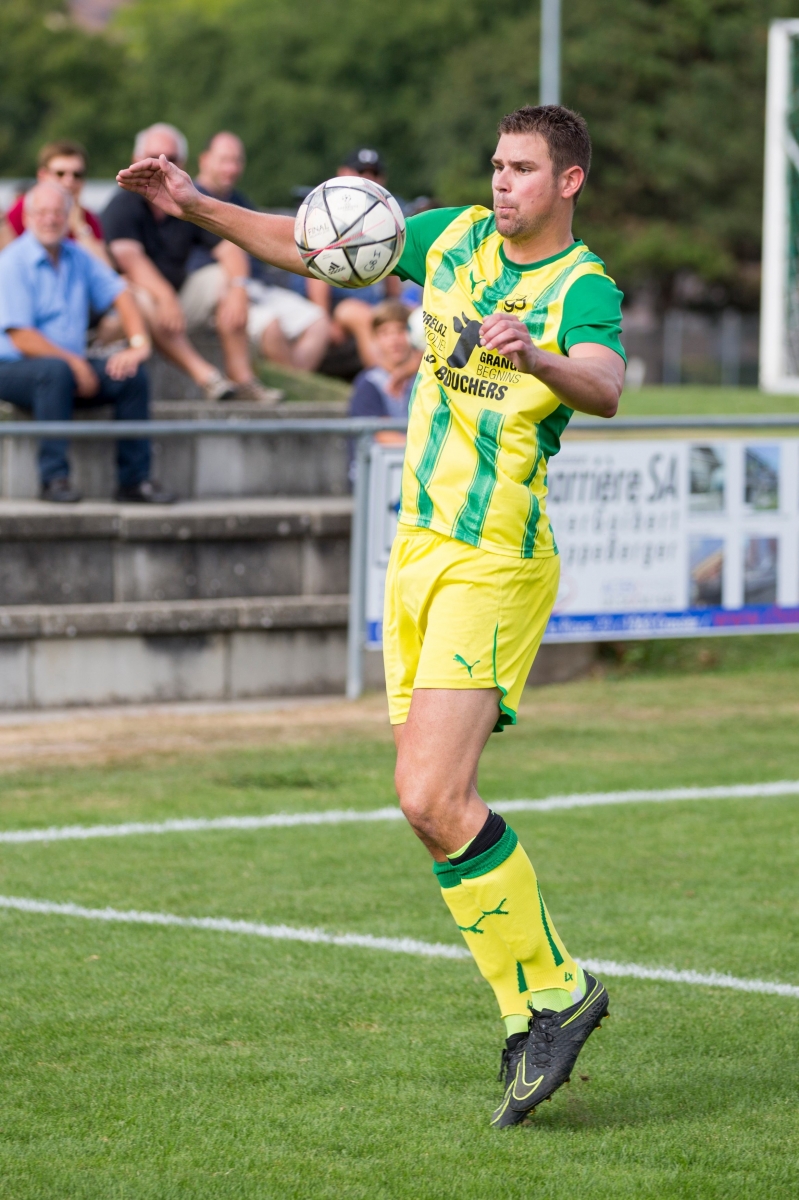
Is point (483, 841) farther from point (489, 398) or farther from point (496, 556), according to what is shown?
point (489, 398)

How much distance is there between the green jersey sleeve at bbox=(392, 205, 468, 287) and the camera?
438cm

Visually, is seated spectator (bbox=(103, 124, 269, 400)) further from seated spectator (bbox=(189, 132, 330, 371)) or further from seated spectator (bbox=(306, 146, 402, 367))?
seated spectator (bbox=(306, 146, 402, 367))

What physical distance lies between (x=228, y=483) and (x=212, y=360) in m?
2.01

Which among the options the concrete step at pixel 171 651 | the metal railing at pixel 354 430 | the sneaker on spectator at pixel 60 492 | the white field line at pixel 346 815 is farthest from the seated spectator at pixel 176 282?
the white field line at pixel 346 815

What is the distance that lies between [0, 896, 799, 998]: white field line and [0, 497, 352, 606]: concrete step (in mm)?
3914

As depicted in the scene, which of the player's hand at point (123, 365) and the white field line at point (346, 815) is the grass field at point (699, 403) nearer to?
the player's hand at point (123, 365)

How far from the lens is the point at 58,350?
32.8ft

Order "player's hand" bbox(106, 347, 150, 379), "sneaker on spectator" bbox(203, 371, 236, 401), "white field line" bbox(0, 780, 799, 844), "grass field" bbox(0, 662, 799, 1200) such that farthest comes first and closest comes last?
"sneaker on spectator" bbox(203, 371, 236, 401) → "player's hand" bbox(106, 347, 150, 379) → "white field line" bbox(0, 780, 799, 844) → "grass field" bbox(0, 662, 799, 1200)

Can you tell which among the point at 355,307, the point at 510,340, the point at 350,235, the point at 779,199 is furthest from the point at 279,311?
the point at 779,199

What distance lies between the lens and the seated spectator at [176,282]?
11.2 metres

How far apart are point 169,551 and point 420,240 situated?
5926 mm

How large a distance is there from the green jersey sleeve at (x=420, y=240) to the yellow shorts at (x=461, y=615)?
68cm

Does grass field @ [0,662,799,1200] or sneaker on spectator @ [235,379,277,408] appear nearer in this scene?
grass field @ [0,662,799,1200]

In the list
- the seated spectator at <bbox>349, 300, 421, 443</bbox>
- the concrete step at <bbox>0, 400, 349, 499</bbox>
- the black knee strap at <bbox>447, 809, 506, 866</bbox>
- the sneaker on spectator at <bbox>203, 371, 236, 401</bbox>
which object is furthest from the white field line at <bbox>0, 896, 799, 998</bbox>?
the sneaker on spectator at <bbox>203, 371, 236, 401</bbox>
